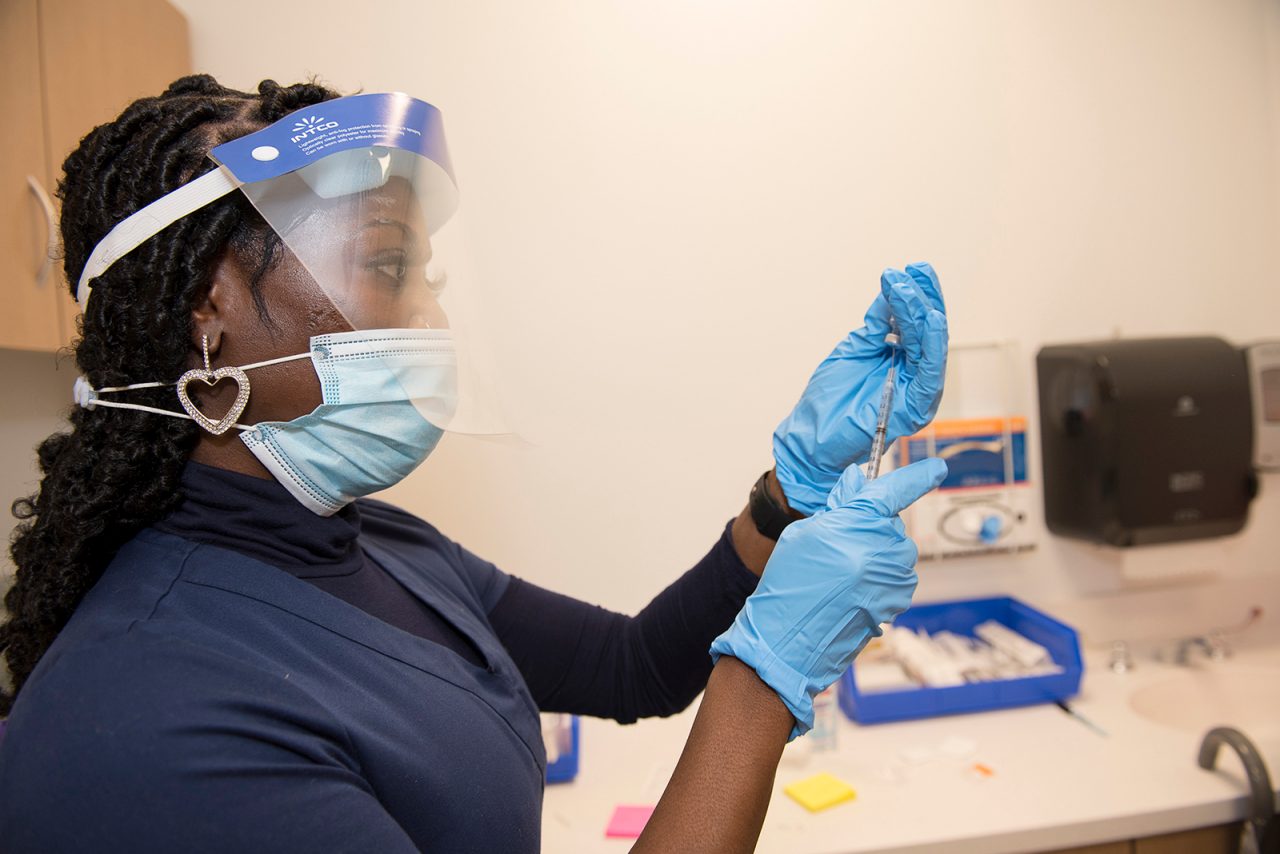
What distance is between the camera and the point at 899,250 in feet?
5.53

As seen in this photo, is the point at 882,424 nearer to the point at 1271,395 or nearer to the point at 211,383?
the point at 211,383

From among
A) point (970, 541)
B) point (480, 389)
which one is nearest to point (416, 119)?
point (480, 389)

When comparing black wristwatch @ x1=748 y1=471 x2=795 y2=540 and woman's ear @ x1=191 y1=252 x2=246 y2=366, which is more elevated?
woman's ear @ x1=191 y1=252 x2=246 y2=366

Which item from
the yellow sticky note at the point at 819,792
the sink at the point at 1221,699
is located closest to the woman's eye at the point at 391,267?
the yellow sticky note at the point at 819,792

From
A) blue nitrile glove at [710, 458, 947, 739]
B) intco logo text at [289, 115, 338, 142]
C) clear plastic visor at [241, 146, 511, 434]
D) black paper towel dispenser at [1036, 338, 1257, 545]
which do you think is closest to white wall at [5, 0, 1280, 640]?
black paper towel dispenser at [1036, 338, 1257, 545]

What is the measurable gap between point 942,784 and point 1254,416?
1163 mm

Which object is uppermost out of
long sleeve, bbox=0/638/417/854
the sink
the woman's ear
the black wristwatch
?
the woman's ear

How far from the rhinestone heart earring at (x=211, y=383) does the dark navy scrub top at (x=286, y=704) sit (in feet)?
0.16

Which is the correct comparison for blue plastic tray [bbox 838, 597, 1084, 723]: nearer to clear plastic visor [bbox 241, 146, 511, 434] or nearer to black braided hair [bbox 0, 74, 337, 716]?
clear plastic visor [bbox 241, 146, 511, 434]

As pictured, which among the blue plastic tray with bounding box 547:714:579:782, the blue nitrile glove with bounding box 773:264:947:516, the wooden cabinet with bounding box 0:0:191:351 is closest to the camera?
the blue nitrile glove with bounding box 773:264:947:516

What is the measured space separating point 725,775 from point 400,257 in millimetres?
579

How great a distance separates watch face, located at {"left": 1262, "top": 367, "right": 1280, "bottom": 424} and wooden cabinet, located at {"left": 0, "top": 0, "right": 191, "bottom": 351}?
239cm

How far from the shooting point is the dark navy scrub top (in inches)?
20.1

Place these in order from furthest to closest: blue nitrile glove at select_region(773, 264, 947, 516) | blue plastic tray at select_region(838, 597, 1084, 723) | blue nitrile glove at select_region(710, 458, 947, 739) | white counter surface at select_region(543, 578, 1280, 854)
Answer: blue plastic tray at select_region(838, 597, 1084, 723) < white counter surface at select_region(543, 578, 1280, 854) < blue nitrile glove at select_region(773, 264, 947, 516) < blue nitrile glove at select_region(710, 458, 947, 739)
